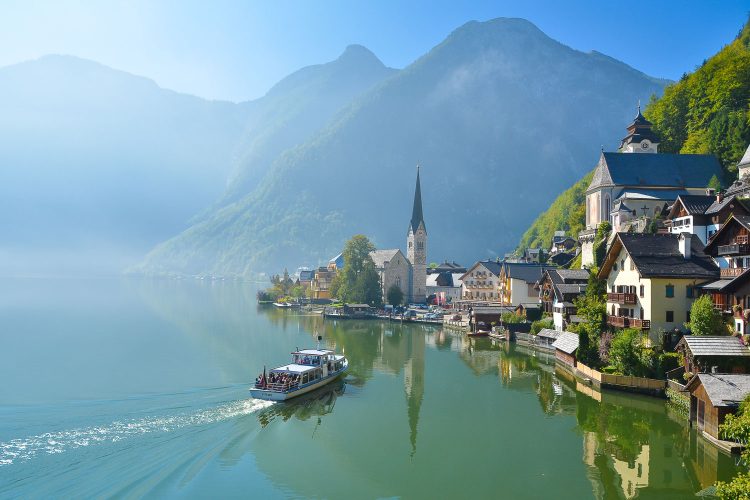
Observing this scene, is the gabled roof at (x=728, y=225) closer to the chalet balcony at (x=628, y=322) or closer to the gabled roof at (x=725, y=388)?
the chalet balcony at (x=628, y=322)

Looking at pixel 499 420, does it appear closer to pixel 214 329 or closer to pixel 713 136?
pixel 214 329

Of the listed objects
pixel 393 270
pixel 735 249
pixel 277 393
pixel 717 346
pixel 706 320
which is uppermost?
pixel 393 270

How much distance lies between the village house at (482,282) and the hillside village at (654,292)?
13.8 metres

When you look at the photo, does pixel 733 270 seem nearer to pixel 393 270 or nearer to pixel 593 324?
pixel 593 324

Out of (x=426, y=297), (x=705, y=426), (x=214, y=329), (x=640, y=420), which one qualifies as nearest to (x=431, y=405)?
(x=640, y=420)

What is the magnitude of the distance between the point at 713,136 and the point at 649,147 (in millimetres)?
8939

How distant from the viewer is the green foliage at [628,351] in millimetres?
38812

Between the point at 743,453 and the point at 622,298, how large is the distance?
2436 centimetres

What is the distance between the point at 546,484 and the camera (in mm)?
24734

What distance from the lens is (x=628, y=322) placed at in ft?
136

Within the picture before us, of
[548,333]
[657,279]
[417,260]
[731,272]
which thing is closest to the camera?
[731,272]

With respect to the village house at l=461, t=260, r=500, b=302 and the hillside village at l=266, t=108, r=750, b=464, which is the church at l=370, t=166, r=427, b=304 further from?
the hillside village at l=266, t=108, r=750, b=464

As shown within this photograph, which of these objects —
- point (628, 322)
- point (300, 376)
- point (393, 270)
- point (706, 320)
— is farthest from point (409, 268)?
point (706, 320)

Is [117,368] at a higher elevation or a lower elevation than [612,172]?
lower
